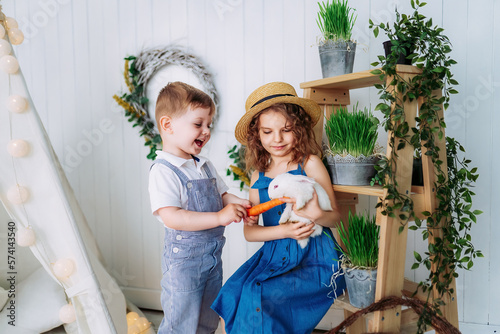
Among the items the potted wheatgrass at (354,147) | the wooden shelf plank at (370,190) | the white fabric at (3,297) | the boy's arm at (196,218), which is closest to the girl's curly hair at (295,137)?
the potted wheatgrass at (354,147)

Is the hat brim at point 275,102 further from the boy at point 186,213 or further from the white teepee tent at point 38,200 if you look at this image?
the white teepee tent at point 38,200

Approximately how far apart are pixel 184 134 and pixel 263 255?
22.1 inches

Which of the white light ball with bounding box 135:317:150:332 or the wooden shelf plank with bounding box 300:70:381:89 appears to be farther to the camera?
the white light ball with bounding box 135:317:150:332

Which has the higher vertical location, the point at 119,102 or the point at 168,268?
the point at 119,102

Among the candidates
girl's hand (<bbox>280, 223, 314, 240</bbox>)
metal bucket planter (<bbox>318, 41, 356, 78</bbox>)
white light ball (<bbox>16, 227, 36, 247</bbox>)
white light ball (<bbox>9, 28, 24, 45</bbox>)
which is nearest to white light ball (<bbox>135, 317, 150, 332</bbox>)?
white light ball (<bbox>16, 227, 36, 247</bbox>)

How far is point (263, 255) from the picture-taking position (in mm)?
1633

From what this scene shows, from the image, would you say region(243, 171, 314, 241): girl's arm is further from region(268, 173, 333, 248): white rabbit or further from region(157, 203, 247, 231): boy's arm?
region(157, 203, 247, 231): boy's arm

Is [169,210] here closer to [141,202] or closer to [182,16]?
[141,202]

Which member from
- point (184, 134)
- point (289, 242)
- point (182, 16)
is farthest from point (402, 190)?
point (182, 16)

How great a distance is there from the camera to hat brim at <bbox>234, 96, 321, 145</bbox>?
62.2 inches

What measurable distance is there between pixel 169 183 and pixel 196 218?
16cm

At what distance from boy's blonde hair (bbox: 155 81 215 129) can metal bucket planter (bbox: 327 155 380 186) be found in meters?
0.55

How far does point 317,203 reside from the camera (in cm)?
149

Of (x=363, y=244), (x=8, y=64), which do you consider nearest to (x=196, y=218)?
(x=363, y=244)
